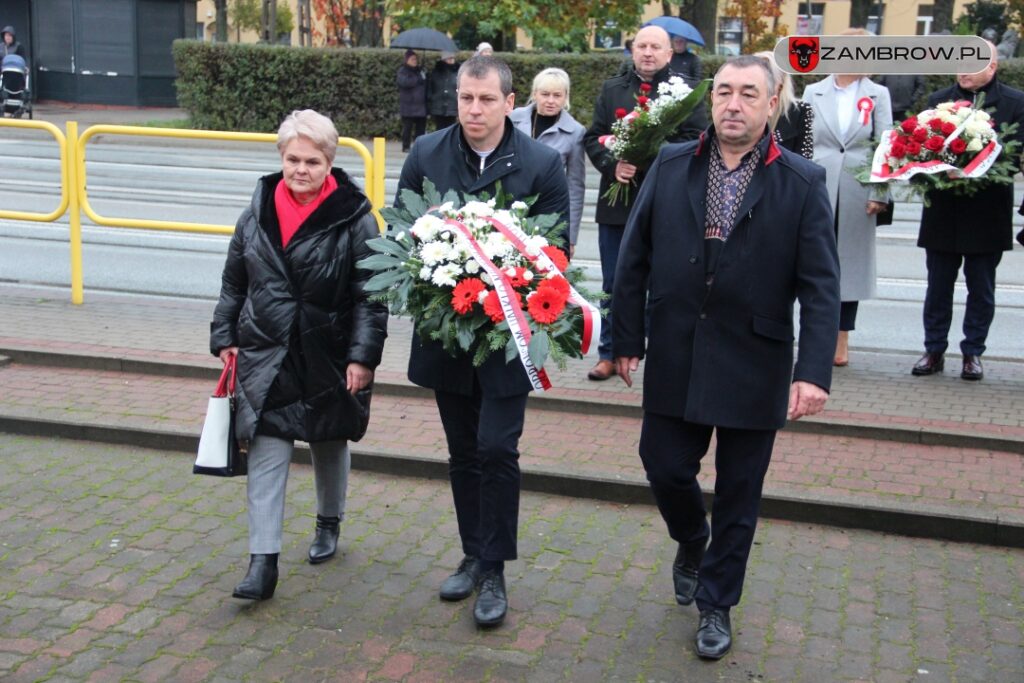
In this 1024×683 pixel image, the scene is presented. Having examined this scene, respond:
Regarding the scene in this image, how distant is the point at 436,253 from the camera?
176 inches

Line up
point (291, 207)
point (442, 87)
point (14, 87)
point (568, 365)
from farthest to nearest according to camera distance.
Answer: point (14, 87)
point (442, 87)
point (568, 365)
point (291, 207)

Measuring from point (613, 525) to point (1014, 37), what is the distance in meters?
30.3

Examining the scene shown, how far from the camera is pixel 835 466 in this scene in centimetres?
639

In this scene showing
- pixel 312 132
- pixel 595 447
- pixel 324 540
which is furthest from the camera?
pixel 595 447

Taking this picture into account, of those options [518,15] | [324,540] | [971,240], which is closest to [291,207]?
[324,540]

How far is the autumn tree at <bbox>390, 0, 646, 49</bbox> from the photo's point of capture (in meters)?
27.3

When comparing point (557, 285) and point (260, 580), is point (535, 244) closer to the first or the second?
point (557, 285)

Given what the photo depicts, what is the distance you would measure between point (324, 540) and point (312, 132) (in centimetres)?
170

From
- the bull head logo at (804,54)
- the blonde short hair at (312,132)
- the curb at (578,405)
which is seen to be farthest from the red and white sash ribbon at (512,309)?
the curb at (578,405)

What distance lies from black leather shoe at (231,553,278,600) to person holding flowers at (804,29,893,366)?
4.63 meters

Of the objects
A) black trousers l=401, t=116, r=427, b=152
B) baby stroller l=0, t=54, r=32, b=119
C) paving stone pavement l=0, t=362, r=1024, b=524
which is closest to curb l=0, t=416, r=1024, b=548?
paving stone pavement l=0, t=362, r=1024, b=524

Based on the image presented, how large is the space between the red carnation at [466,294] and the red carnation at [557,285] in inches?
8.4

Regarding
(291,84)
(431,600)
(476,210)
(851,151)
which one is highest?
(291,84)

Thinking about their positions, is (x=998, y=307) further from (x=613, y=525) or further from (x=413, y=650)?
(x=413, y=650)
